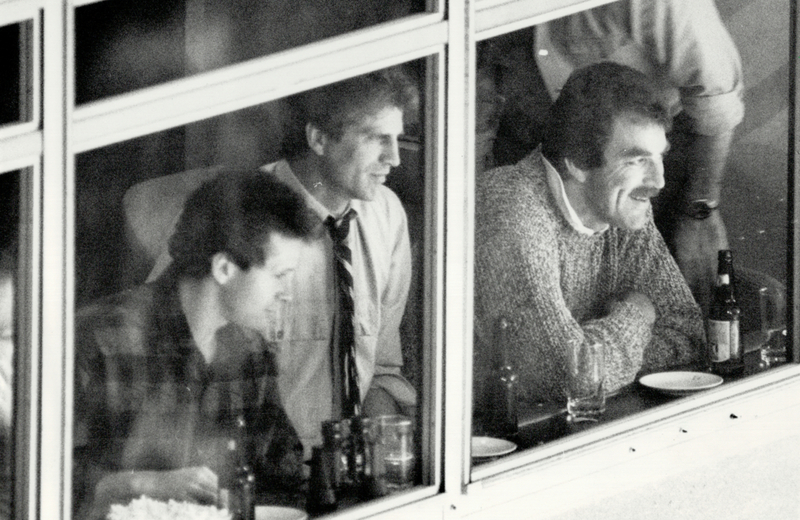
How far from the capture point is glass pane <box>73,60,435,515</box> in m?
1.83

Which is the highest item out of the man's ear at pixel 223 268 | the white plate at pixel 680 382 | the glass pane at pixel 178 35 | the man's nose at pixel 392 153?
the glass pane at pixel 178 35

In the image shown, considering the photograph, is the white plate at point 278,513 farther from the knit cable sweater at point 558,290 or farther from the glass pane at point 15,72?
the glass pane at point 15,72

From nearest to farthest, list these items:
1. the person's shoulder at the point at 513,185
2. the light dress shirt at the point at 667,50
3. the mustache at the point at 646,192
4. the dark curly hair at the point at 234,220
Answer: the dark curly hair at the point at 234,220, the person's shoulder at the point at 513,185, the light dress shirt at the point at 667,50, the mustache at the point at 646,192

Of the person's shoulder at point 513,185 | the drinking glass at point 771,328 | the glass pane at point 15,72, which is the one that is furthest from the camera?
the drinking glass at point 771,328

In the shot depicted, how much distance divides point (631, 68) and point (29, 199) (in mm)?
1596

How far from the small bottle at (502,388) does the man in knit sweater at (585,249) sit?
0.05 ft

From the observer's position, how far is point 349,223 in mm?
2166

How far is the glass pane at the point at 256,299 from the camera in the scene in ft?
6.00

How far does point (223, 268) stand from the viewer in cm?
198

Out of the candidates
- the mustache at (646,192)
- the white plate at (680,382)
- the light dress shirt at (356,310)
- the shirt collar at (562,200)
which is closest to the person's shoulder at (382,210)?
the light dress shirt at (356,310)

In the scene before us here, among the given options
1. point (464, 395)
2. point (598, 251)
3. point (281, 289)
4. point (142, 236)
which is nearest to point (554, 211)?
point (598, 251)

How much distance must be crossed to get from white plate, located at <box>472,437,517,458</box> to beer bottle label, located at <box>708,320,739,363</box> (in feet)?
2.74

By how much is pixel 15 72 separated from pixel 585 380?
1572mm

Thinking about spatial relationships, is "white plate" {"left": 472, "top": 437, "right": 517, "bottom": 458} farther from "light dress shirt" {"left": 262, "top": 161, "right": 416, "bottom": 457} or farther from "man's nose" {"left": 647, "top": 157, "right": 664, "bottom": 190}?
"man's nose" {"left": 647, "top": 157, "right": 664, "bottom": 190}
